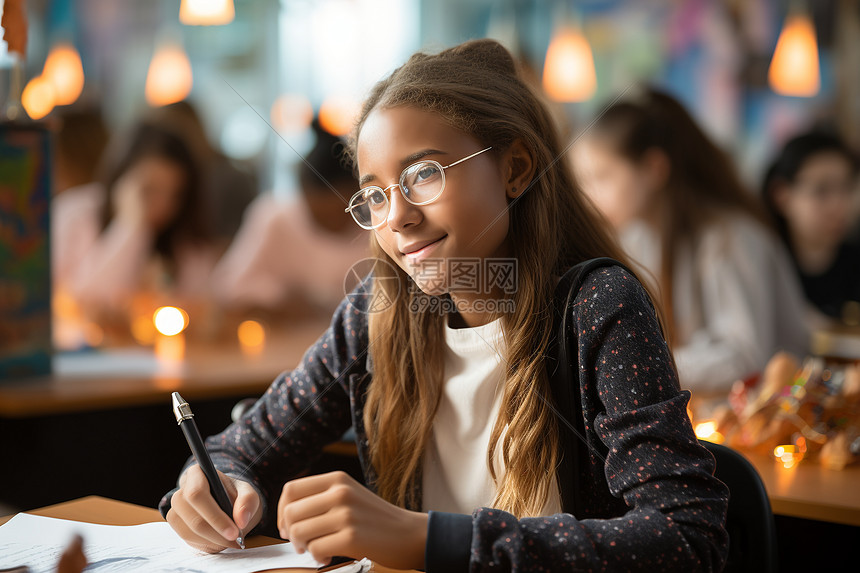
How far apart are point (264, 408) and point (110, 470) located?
2.84 ft

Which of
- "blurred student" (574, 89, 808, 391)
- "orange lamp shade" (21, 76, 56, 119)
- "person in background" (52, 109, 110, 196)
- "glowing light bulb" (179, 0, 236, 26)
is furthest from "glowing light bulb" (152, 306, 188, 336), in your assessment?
"person in background" (52, 109, 110, 196)

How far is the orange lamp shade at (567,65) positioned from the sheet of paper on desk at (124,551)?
343cm

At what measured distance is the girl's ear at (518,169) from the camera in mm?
825

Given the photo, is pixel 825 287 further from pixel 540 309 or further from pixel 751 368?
pixel 540 309

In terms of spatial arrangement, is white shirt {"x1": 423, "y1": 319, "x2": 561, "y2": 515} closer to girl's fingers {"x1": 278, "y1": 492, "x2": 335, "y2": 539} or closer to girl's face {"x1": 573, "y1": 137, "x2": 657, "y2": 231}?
girl's fingers {"x1": 278, "y1": 492, "x2": 335, "y2": 539}

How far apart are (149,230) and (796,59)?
2.94 m

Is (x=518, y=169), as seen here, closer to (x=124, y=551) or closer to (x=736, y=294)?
(x=124, y=551)

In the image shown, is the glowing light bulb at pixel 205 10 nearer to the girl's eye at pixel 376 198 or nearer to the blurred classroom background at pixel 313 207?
the blurred classroom background at pixel 313 207

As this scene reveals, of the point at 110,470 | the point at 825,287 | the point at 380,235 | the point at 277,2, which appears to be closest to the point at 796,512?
the point at 380,235

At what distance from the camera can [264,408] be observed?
96 cm

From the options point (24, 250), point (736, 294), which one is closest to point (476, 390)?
point (24, 250)

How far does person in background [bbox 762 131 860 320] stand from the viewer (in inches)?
123

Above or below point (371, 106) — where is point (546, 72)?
above

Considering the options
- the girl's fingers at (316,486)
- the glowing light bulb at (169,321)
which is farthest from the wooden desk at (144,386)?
the girl's fingers at (316,486)
